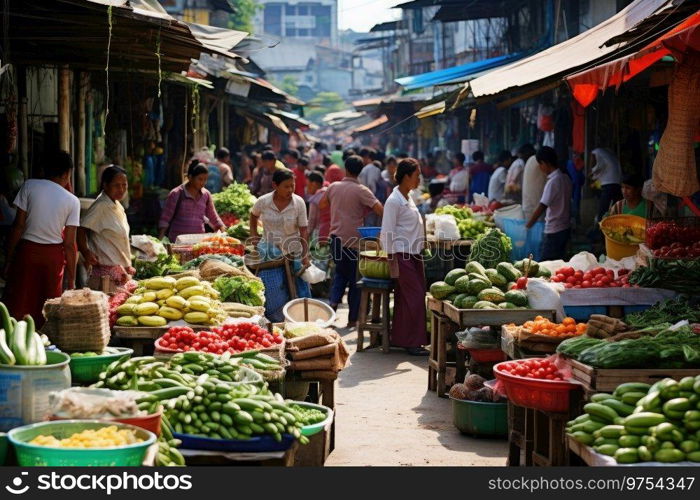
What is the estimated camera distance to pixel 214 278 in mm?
10047

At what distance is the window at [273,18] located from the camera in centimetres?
9769

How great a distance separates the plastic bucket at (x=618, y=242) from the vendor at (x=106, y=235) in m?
4.85

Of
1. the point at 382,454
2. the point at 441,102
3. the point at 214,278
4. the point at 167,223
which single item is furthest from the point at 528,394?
the point at 441,102

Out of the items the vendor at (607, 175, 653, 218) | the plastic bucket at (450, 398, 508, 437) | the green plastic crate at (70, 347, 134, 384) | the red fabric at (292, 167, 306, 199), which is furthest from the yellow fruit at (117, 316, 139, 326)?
the red fabric at (292, 167, 306, 199)

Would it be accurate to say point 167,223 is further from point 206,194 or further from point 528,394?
point 528,394

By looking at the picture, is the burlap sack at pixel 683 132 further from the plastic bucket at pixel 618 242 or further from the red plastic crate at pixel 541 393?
the red plastic crate at pixel 541 393

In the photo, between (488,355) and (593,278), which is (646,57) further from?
(488,355)

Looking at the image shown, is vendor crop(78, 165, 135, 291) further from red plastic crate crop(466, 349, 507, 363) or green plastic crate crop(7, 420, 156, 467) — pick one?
green plastic crate crop(7, 420, 156, 467)

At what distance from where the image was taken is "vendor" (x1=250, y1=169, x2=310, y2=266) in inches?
451

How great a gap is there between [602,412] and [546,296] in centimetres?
356

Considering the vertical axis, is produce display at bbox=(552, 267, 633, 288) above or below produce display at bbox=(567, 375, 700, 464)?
above

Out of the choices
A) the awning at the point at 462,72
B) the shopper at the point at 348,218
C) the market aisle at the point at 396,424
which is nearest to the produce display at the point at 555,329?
the market aisle at the point at 396,424

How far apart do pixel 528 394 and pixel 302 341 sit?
1.96 meters

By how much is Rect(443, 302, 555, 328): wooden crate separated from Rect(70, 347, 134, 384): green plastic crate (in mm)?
3626
